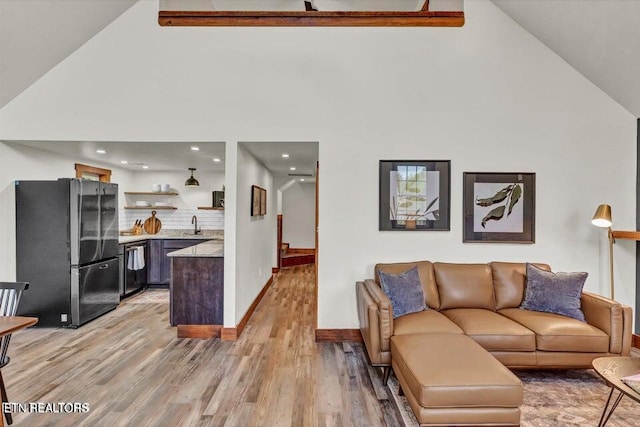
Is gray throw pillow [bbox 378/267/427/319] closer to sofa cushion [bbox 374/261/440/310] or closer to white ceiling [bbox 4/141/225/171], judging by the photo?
sofa cushion [bbox 374/261/440/310]

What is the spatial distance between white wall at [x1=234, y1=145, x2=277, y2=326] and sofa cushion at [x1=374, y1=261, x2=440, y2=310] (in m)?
1.64

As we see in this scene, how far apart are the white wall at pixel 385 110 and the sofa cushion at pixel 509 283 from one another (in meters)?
0.29

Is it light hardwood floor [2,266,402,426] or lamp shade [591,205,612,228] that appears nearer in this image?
light hardwood floor [2,266,402,426]

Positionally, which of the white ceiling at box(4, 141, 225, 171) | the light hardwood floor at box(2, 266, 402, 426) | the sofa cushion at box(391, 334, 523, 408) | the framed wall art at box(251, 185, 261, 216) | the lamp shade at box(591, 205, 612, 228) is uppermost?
the white ceiling at box(4, 141, 225, 171)

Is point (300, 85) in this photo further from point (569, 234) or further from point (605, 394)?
point (605, 394)

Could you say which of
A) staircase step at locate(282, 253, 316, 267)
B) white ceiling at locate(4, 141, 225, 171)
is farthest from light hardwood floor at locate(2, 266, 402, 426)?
staircase step at locate(282, 253, 316, 267)

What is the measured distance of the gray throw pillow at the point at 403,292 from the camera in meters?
2.98

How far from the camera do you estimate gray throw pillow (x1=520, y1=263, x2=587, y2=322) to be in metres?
2.92

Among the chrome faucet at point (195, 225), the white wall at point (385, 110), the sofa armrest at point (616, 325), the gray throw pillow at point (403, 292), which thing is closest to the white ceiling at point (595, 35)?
the white wall at point (385, 110)

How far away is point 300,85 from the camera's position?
3.58 m

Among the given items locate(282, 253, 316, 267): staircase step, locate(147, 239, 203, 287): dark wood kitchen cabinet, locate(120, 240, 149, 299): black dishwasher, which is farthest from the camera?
locate(282, 253, 316, 267): staircase step

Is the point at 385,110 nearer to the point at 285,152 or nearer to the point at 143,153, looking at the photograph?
the point at 285,152

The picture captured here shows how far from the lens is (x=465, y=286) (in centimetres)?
326

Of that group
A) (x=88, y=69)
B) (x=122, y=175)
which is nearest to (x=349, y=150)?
(x=88, y=69)
